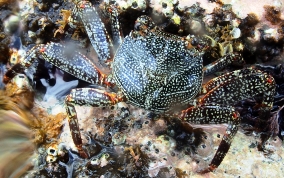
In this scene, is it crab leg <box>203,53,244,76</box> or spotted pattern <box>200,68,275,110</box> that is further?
crab leg <box>203,53,244,76</box>

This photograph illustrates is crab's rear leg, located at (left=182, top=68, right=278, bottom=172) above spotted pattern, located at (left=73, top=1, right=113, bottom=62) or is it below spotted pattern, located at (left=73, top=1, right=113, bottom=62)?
below

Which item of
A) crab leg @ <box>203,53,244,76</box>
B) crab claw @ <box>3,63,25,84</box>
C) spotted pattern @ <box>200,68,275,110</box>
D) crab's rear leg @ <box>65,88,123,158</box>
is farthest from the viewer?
crab claw @ <box>3,63,25,84</box>

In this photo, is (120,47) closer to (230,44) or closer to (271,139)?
(230,44)

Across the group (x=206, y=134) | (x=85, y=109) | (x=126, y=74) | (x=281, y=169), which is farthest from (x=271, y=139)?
(x=85, y=109)

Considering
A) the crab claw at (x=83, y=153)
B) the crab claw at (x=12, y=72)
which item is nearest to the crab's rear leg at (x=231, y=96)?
the crab claw at (x=83, y=153)

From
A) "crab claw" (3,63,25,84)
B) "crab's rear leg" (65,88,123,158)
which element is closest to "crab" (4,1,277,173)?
"crab's rear leg" (65,88,123,158)

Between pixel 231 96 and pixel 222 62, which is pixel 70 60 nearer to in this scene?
pixel 222 62

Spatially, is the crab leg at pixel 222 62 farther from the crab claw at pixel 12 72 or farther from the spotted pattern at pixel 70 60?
the crab claw at pixel 12 72

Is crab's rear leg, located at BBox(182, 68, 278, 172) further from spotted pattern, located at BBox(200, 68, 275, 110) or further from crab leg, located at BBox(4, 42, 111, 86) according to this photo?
crab leg, located at BBox(4, 42, 111, 86)

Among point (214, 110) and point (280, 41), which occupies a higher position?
point (280, 41)
